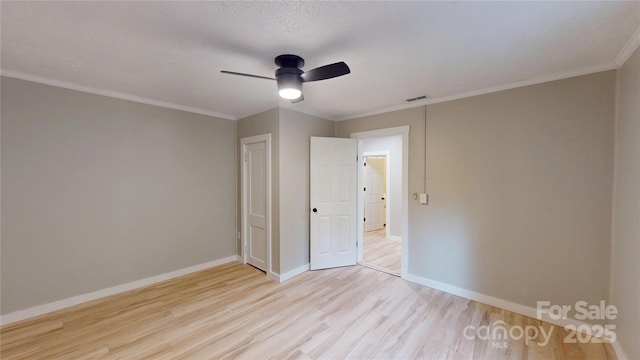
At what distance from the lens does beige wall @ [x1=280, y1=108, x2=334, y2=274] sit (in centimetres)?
347

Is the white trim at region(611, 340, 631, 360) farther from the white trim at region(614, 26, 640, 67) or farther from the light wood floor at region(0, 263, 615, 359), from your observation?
the white trim at region(614, 26, 640, 67)

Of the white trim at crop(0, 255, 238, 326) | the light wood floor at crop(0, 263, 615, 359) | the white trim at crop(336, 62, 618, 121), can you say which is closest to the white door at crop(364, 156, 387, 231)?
the white trim at crop(336, 62, 618, 121)

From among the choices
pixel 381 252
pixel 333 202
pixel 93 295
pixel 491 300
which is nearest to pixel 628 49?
pixel 491 300

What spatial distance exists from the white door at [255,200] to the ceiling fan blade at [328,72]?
71.4 inches

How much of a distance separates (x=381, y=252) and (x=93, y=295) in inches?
165

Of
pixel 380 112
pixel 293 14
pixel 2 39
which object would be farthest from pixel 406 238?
pixel 2 39

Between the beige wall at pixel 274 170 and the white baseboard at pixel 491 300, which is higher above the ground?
the beige wall at pixel 274 170

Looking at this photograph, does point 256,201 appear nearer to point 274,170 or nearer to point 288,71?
point 274,170

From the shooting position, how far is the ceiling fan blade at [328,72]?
1.72 meters

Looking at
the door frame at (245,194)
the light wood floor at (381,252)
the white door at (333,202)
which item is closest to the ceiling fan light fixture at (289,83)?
the door frame at (245,194)

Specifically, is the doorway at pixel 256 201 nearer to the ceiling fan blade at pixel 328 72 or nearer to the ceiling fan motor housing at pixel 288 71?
the ceiling fan motor housing at pixel 288 71

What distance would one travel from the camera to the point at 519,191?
102 inches

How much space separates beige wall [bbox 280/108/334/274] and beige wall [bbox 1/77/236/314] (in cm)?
124

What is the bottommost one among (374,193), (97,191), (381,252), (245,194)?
(381,252)
